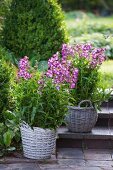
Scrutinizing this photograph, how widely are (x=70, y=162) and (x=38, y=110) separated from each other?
0.66 m

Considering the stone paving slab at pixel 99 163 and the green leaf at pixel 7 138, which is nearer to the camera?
the stone paving slab at pixel 99 163

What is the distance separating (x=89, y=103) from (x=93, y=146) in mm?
507

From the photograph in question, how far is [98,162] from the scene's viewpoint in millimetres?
6242

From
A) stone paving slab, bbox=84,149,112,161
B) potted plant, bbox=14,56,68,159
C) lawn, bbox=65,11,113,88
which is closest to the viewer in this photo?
potted plant, bbox=14,56,68,159

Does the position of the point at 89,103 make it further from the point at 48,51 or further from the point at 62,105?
the point at 48,51

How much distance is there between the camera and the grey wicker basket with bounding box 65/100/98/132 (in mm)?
6574

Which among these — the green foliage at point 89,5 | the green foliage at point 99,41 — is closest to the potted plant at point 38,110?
the green foliage at point 99,41

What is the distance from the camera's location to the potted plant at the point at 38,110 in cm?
607

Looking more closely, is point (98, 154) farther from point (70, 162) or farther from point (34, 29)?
point (34, 29)

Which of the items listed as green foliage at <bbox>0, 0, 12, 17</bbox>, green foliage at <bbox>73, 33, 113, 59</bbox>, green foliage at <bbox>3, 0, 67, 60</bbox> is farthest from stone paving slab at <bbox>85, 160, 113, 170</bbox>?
green foliage at <bbox>73, 33, 113, 59</bbox>

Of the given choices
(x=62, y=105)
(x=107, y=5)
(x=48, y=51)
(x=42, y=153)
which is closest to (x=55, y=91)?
(x=62, y=105)

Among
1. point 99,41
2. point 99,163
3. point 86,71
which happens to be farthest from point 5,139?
point 99,41

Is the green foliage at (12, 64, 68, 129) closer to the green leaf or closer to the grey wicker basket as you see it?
the green leaf

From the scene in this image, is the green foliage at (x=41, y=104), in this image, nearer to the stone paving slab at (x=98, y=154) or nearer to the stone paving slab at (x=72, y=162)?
the stone paving slab at (x=72, y=162)
